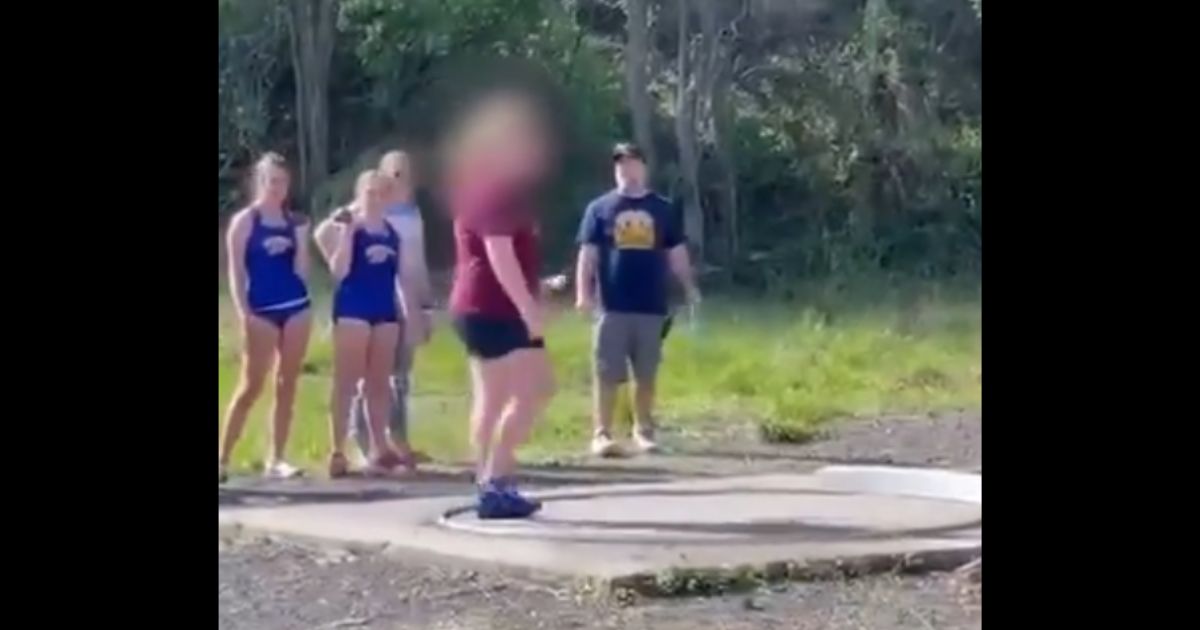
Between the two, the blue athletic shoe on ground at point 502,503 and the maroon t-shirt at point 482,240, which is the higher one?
the maroon t-shirt at point 482,240

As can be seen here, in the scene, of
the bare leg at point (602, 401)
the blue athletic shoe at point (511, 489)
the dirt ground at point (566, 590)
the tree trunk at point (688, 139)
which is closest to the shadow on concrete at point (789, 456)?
the dirt ground at point (566, 590)

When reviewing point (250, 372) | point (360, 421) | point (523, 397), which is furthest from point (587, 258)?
point (250, 372)

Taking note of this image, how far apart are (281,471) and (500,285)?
0.50m

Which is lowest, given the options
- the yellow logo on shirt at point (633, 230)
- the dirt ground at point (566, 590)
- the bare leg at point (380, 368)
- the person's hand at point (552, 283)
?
the dirt ground at point (566, 590)

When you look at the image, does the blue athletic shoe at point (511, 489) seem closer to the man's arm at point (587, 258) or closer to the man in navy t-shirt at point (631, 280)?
the man in navy t-shirt at point (631, 280)

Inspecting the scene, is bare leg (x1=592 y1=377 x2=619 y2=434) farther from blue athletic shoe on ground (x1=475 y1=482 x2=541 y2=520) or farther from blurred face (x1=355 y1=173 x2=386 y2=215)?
blurred face (x1=355 y1=173 x2=386 y2=215)

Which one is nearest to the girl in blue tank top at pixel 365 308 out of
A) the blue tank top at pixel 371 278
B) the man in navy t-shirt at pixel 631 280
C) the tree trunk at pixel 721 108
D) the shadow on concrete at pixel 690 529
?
the blue tank top at pixel 371 278

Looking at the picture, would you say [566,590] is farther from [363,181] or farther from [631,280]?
[363,181]

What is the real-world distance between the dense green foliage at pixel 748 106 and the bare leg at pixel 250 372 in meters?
0.23

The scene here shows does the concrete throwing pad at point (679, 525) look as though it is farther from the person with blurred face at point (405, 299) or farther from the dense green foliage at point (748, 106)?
the dense green foliage at point (748, 106)

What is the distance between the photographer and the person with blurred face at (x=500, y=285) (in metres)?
4.04

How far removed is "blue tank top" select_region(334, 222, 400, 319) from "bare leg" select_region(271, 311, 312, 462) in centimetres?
7
